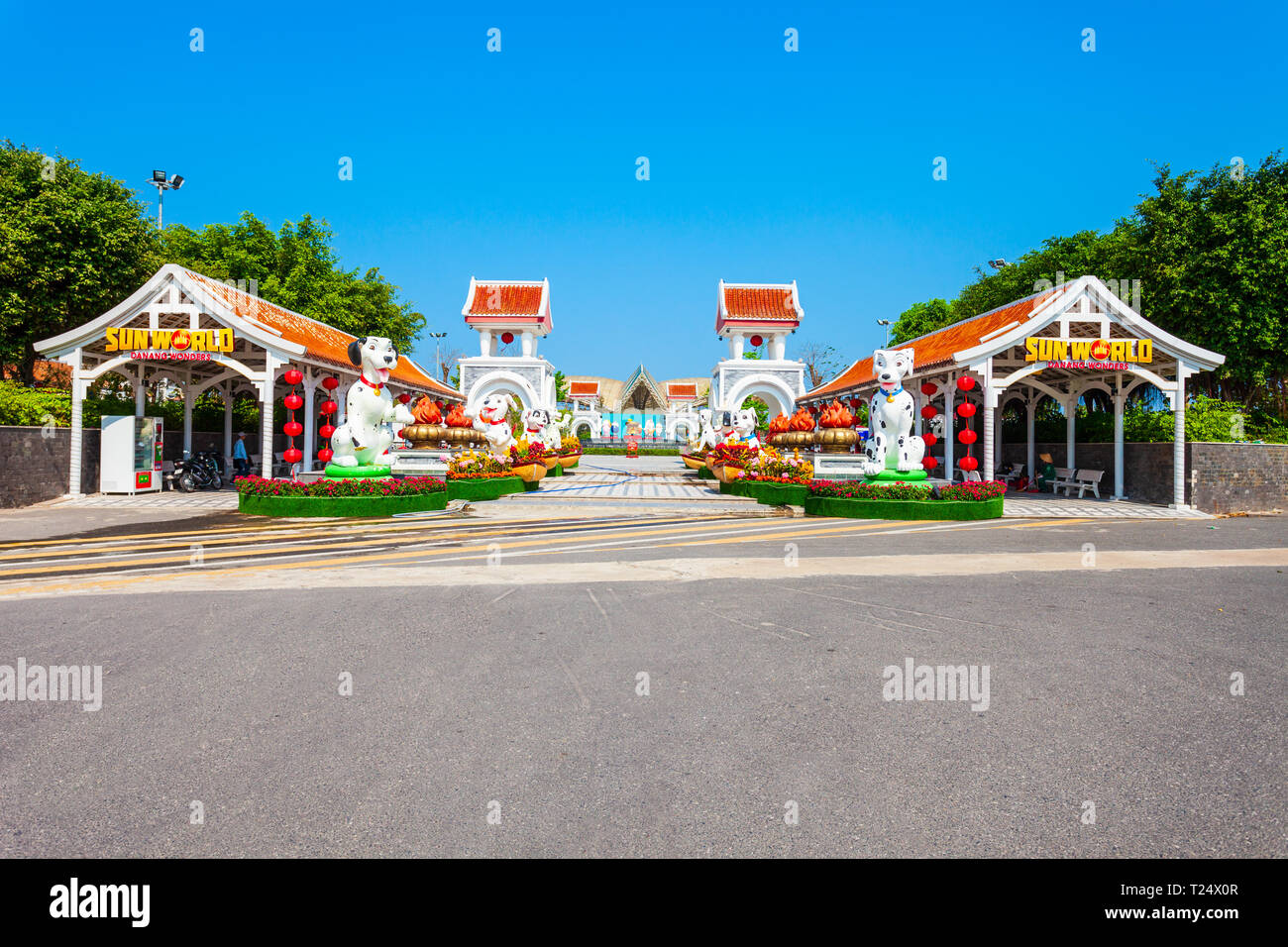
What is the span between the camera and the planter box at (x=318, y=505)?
15398 millimetres

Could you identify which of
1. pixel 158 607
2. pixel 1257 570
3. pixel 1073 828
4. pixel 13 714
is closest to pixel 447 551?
pixel 158 607

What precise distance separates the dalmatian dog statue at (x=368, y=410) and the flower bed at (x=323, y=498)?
1078 mm

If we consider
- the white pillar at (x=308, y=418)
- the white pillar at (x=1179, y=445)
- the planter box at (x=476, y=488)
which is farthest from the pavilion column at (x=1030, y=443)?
the white pillar at (x=308, y=418)

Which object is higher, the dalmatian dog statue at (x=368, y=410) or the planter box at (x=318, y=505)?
the dalmatian dog statue at (x=368, y=410)

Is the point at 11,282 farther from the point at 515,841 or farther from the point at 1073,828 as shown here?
the point at 1073,828

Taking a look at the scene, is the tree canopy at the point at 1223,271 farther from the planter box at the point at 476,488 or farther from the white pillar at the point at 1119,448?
the planter box at the point at 476,488

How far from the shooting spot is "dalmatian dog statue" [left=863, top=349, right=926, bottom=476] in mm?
17141

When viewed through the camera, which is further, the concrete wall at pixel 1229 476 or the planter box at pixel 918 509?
the concrete wall at pixel 1229 476

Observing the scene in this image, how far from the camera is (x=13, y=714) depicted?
14.4 feet

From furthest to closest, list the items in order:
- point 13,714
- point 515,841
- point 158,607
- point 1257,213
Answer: point 1257,213, point 158,607, point 13,714, point 515,841

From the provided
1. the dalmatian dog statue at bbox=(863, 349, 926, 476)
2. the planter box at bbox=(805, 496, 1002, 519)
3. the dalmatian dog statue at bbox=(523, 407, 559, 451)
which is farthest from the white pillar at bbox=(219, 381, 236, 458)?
the dalmatian dog statue at bbox=(863, 349, 926, 476)

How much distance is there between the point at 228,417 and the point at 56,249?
6.69m
